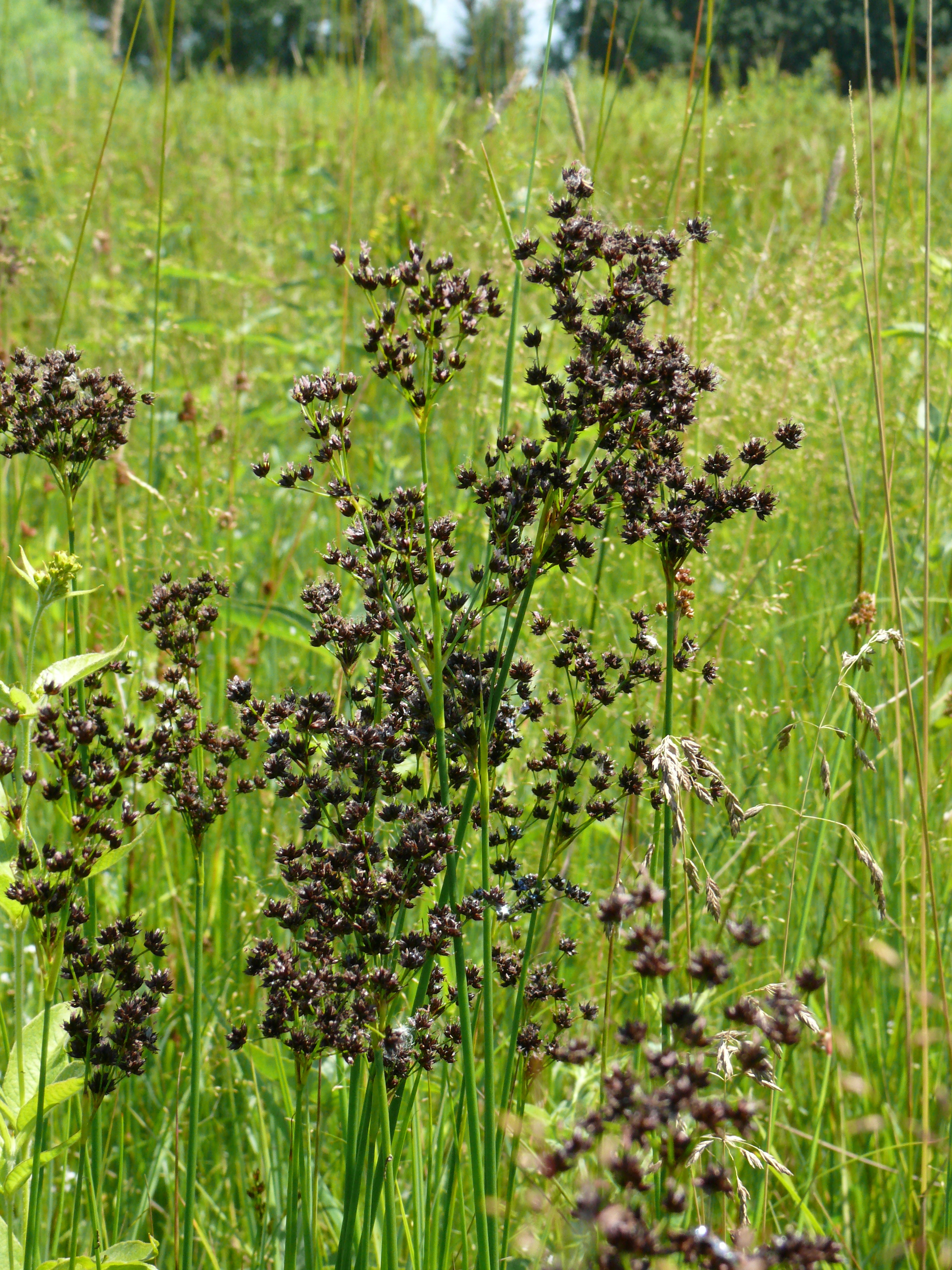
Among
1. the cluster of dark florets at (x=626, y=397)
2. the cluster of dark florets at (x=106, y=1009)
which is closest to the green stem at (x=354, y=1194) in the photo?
the cluster of dark florets at (x=106, y=1009)

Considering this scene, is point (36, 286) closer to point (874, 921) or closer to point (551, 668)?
point (551, 668)

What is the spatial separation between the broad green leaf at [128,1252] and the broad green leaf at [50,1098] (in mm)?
180

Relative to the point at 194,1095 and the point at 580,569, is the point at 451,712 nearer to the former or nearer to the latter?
the point at 194,1095

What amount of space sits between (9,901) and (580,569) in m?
2.02

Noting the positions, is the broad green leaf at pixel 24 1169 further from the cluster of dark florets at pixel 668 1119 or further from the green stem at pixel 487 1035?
the cluster of dark florets at pixel 668 1119

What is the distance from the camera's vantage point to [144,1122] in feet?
6.60

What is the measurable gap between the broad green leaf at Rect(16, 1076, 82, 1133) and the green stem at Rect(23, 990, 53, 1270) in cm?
1

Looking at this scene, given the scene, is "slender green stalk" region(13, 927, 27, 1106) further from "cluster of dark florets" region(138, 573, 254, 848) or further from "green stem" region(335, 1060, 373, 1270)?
"green stem" region(335, 1060, 373, 1270)

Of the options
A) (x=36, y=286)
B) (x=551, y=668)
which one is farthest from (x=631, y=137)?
(x=551, y=668)

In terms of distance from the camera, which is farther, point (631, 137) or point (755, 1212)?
point (631, 137)

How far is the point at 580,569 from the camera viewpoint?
3.06 metres

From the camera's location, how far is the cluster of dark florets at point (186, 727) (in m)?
1.35

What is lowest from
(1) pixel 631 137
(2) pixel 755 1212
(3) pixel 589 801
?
(2) pixel 755 1212

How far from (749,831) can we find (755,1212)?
88cm
